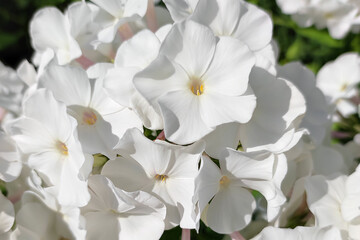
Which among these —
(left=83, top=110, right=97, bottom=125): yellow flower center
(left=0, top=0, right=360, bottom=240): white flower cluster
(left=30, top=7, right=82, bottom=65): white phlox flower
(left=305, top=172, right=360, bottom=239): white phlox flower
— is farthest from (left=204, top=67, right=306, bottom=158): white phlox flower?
(left=30, top=7, right=82, bottom=65): white phlox flower

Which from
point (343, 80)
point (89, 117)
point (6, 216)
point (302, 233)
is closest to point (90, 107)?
point (89, 117)

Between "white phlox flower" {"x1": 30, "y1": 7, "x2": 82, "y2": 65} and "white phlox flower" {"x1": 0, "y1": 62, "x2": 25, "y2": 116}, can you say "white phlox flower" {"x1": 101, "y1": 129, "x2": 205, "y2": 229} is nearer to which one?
"white phlox flower" {"x1": 30, "y1": 7, "x2": 82, "y2": 65}

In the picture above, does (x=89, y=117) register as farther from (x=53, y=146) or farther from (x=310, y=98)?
(x=310, y=98)

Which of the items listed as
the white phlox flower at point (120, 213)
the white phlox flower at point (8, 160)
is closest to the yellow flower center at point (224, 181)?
the white phlox flower at point (120, 213)

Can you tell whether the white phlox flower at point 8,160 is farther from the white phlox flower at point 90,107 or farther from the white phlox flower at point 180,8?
the white phlox flower at point 180,8

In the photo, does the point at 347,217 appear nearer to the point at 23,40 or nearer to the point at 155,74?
the point at 155,74
